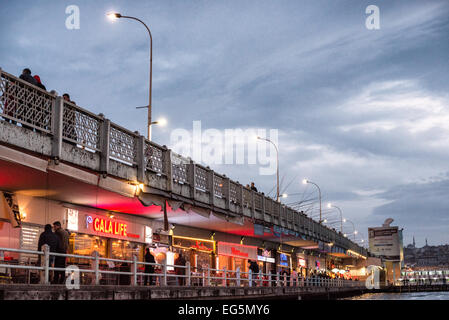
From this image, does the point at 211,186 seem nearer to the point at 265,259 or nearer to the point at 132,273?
the point at 132,273

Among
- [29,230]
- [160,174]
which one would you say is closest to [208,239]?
[160,174]

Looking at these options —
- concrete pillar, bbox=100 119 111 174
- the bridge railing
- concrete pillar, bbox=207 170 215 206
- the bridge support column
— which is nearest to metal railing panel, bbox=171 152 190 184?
the bridge railing

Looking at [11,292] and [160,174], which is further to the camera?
[160,174]

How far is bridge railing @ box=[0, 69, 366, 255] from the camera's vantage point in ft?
49.0

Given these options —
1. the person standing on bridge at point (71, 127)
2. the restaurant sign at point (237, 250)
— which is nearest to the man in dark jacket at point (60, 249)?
the person standing on bridge at point (71, 127)

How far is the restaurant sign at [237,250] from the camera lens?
125ft

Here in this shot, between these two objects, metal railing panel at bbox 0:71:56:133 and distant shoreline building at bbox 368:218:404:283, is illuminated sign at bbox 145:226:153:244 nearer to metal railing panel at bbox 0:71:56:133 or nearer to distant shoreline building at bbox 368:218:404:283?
metal railing panel at bbox 0:71:56:133

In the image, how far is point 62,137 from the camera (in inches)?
640
